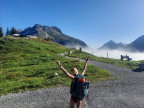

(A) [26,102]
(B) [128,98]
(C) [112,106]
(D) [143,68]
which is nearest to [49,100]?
(A) [26,102]

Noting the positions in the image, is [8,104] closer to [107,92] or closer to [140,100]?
[107,92]

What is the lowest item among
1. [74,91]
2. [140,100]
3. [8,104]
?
[8,104]

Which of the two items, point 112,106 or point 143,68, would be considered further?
point 143,68

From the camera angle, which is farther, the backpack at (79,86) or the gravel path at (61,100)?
the gravel path at (61,100)

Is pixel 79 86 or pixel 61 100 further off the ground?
pixel 79 86

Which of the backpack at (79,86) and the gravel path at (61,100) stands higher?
the backpack at (79,86)

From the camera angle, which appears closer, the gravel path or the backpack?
the backpack

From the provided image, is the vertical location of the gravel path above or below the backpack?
below

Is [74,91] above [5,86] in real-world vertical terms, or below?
above

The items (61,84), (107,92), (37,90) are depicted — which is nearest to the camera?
(107,92)

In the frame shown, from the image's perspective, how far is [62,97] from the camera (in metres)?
8.62

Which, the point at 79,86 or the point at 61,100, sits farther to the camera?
the point at 61,100

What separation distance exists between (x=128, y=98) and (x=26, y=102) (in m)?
7.75

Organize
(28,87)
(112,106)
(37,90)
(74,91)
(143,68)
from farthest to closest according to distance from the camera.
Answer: (143,68) → (28,87) → (37,90) → (112,106) → (74,91)
